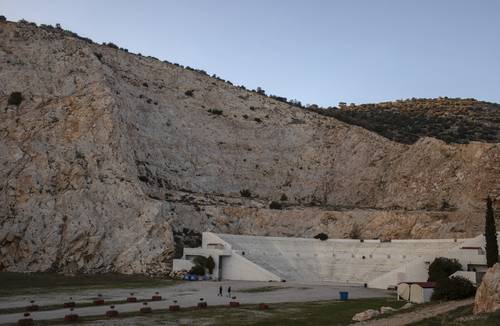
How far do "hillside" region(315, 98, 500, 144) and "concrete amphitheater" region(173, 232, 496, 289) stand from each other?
96.4 ft

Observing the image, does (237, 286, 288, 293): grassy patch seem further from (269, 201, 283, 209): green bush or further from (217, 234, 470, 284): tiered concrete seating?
(269, 201, 283, 209): green bush

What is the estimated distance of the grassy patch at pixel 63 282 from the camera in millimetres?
36656

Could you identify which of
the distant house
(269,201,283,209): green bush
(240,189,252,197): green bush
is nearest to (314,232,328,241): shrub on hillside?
(269,201,283,209): green bush

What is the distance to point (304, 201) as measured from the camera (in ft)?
219

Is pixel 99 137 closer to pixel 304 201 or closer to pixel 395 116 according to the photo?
pixel 304 201

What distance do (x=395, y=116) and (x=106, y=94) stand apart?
2027 inches

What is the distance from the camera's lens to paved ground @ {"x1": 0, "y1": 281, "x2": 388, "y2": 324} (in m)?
26.0

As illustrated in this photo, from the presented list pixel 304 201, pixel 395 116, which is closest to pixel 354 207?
pixel 304 201

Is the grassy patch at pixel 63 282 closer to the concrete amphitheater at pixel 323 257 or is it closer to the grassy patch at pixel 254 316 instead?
the concrete amphitheater at pixel 323 257

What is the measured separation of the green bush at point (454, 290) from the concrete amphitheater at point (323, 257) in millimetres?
12215

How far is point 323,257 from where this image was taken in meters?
53.6

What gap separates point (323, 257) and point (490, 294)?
115 feet

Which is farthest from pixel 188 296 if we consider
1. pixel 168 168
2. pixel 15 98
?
pixel 15 98

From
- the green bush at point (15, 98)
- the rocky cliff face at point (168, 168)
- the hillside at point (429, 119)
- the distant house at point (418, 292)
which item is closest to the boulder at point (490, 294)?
the distant house at point (418, 292)
